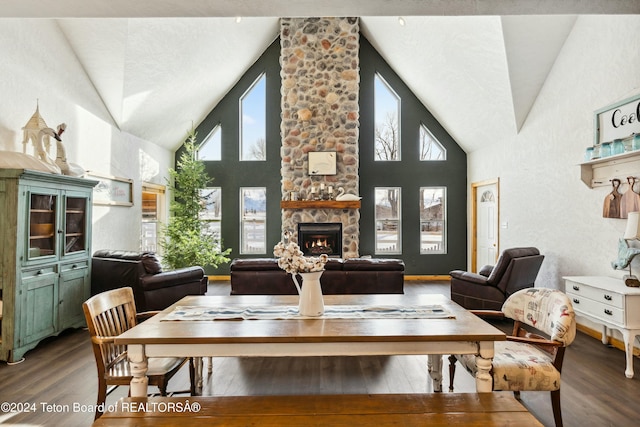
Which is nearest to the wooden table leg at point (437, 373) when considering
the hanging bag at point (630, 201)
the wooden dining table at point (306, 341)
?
the wooden dining table at point (306, 341)

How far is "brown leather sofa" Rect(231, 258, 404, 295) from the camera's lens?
13.1 feet

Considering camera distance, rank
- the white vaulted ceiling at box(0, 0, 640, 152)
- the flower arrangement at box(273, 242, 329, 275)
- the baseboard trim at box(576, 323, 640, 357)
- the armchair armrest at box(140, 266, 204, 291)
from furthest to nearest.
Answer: the armchair armrest at box(140, 266, 204, 291) → the baseboard trim at box(576, 323, 640, 357) → the white vaulted ceiling at box(0, 0, 640, 152) → the flower arrangement at box(273, 242, 329, 275)

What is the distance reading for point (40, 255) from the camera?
12.2 ft

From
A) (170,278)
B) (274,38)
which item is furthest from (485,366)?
(274,38)

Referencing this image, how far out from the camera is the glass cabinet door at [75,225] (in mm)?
4168

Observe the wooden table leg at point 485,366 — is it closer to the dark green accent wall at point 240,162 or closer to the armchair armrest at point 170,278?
the armchair armrest at point 170,278

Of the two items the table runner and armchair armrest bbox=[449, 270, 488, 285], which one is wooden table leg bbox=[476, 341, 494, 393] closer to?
the table runner

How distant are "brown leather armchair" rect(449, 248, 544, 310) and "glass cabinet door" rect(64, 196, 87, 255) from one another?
4648 millimetres

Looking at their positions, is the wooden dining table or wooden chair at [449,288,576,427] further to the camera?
wooden chair at [449,288,576,427]

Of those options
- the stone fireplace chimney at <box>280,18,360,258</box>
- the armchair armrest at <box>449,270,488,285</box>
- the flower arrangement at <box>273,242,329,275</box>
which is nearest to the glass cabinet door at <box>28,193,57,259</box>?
the flower arrangement at <box>273,242,329,275</box>

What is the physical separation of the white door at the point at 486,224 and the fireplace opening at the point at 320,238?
2848 millimetres

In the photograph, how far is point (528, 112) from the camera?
5699 mm

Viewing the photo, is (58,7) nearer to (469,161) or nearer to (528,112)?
(528,112)

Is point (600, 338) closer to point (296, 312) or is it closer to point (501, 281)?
point (501, 281)
